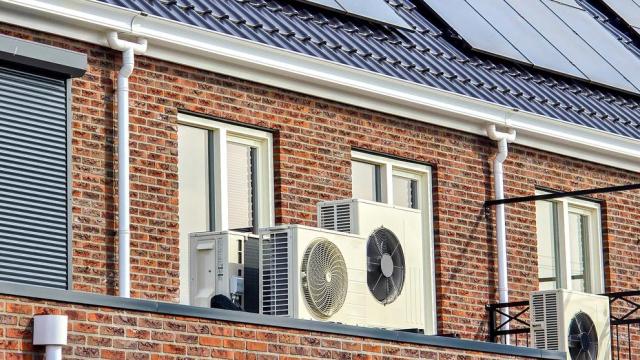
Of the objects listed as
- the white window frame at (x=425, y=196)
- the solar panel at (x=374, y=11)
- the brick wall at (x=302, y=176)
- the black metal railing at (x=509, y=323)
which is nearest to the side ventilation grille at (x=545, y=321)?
the black metal railing at (x=509, y=323)

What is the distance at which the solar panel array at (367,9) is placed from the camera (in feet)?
66.1

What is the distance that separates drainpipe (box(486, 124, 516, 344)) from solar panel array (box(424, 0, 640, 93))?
145 cm

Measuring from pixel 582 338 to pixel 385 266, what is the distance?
366 centimetres

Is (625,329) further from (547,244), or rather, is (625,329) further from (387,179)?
(387,179)

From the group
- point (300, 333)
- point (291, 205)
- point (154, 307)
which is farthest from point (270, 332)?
point (291, 205)

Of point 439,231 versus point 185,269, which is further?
point 439,231

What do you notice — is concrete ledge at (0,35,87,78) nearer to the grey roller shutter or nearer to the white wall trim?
the grey roller shutter

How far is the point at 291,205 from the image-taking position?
1819cm

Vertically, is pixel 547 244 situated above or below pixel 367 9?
below

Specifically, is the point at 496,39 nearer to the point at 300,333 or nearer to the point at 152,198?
the point at 152,198

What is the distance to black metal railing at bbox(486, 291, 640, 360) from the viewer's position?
20.2m

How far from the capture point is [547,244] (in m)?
21.7

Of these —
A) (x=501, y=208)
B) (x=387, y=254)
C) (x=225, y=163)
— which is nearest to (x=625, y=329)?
(x=501, y=208)

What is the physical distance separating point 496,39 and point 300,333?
28.6 ft
